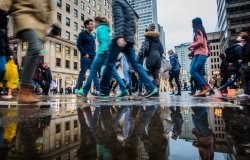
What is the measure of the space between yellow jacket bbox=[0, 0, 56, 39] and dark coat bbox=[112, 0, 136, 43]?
1.57 meters

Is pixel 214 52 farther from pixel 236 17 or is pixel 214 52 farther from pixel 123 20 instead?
pixel 123 20

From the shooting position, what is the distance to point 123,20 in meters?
4.50

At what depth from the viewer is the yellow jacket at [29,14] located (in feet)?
9.44

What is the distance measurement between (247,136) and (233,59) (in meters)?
7.31

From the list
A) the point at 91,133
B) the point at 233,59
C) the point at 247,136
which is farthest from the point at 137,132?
the point at 233,59

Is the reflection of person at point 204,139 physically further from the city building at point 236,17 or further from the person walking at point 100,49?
the city building at point 236,17

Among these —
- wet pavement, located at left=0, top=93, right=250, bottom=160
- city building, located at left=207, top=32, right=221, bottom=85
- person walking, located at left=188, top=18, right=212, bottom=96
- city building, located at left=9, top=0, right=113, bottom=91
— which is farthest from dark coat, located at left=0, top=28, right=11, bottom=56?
city building, located at left=207, top=32, right=221, bottom=85

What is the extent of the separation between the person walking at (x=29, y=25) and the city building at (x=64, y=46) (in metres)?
33.3

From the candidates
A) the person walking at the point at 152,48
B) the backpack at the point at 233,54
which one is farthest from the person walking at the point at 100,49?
the backpack at the point at 233,54

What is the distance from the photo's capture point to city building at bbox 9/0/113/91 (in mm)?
36250

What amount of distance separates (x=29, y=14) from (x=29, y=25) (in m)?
0.16

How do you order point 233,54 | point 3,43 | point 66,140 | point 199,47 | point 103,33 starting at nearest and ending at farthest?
point 66,140 < point 3,43 < point 103,33 < point 199,47 < point 233,54

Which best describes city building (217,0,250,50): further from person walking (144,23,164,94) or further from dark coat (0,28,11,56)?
dark coat (0,28,11,56)

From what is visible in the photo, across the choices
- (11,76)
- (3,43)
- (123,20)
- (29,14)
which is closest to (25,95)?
(29,14)
